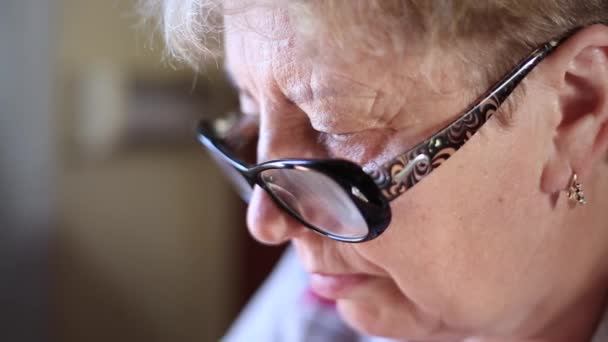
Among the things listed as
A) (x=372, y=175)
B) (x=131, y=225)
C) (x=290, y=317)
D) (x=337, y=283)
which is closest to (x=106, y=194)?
(x=131, y=225)

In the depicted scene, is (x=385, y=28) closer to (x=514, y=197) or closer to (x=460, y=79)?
(x=460, y=79)

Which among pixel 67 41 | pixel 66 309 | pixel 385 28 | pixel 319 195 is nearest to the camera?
pixel 385 28

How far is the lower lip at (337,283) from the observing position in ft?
2.48

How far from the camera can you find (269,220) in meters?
0.70

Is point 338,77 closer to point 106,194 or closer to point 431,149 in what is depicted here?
point 431,149

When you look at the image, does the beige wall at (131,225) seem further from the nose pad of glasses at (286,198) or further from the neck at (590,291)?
the neck at (590,291)

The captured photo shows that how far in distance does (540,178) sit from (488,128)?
0.08 metres

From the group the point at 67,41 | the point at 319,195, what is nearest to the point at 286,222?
the point at 319,195

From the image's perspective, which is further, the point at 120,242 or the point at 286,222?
the point at 120,242

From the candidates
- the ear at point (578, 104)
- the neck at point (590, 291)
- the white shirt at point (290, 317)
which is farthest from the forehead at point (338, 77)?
the white shirt at point (290, 317)

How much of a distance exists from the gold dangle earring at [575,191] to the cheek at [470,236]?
0.11 ft

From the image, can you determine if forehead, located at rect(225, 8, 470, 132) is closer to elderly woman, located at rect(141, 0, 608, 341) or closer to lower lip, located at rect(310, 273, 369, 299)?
elderly woman, located at rect(141, 0, 608, 341)

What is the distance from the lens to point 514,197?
2.15 feet

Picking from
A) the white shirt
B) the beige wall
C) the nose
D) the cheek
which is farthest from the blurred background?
the cheek
